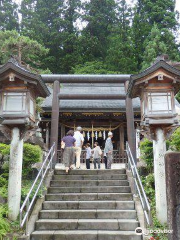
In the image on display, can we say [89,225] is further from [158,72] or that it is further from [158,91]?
[158,72]

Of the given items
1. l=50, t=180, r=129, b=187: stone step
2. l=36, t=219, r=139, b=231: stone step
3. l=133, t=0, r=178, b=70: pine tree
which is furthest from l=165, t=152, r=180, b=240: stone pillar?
l=133, t=0, r=178, b=70: pine tree

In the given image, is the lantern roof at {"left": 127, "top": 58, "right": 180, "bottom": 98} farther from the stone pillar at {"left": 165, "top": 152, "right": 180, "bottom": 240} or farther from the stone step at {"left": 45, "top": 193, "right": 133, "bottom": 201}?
the stone pillar at {"left": 165, "top": 152, "right": 180, "bottom": 240}

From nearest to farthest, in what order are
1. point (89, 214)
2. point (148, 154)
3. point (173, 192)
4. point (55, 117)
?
point (173, 192) → point (89, 214) → point (148, 154) → point (55, 117)

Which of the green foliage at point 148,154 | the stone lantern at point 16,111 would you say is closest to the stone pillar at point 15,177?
the stone lantern at point 16,111

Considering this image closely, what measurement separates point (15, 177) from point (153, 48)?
86.2 ft

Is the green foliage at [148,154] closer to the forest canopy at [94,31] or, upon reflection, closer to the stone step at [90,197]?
the stone step at [90,197]

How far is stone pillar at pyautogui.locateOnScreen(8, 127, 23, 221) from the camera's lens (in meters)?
6.91

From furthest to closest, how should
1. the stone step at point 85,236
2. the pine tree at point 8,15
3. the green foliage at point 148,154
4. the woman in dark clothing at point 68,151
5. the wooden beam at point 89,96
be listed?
the pine tree at point 8,15 < the wooden beam at point 89,96 < the green foliage at point 148,154 < the woman in dark clothing at point 68,151 < the stone step at point 85,236

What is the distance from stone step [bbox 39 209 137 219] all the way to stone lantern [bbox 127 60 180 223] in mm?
978

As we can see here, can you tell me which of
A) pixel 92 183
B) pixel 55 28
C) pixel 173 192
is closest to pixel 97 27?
pixel 55 28

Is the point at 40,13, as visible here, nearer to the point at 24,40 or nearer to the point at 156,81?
the point at 24,40

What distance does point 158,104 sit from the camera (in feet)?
25.1

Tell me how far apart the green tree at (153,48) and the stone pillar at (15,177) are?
75.0ft

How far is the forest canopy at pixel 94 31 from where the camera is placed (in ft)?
105
